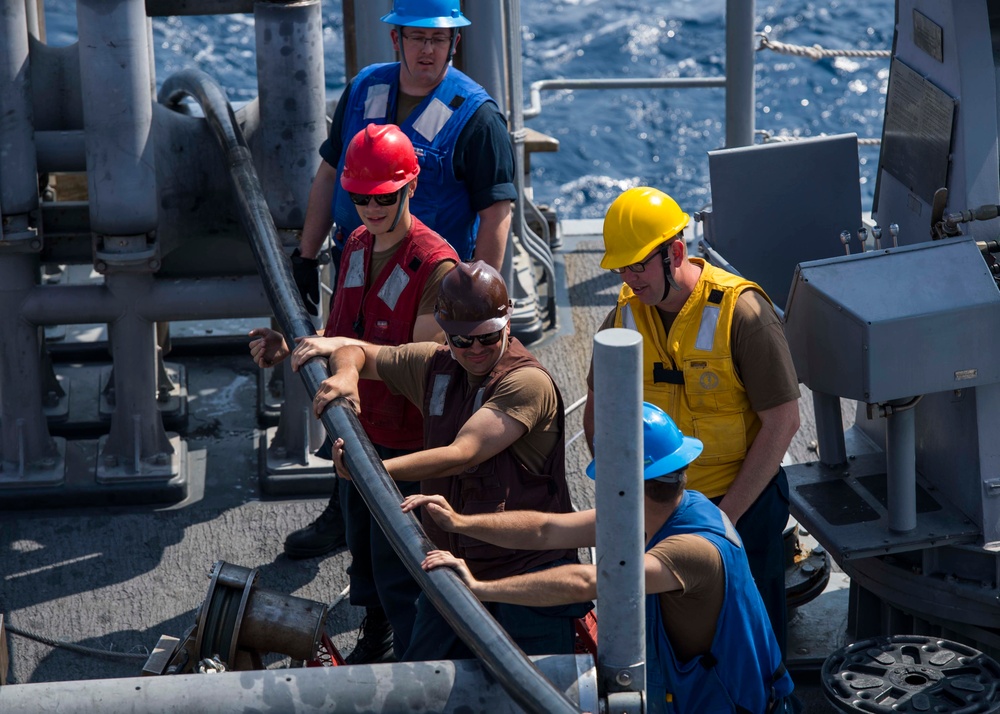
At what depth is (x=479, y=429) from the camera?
315cm

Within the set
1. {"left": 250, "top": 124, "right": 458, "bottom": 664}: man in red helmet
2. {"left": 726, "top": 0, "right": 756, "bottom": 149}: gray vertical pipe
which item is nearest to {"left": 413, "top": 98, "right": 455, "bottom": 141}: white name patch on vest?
{"left": 250, "top": 124, "right": 458, "bottom": 664}: man in red helmet

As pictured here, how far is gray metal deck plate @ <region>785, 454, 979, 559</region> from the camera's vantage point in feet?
12.8

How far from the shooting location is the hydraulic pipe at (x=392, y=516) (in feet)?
7.18

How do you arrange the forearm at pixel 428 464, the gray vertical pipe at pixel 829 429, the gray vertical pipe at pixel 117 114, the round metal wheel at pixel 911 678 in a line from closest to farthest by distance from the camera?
the forearm at pixel 428 464 < the round metal wheel at pixel 911 678 < the gray vertical pipe at pixel 829 429 < the gray vertical pipe at pixel 117 114

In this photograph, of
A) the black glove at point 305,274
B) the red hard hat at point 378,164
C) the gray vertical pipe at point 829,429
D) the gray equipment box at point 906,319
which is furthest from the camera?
the black glove at point 305,274

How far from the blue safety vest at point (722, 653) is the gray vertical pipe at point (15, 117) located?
3.16 meters

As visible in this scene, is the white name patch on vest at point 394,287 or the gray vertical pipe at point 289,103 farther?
the gray vertical pipe at point 289,103

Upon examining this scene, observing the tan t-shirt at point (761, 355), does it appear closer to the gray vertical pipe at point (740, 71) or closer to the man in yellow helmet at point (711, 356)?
the man in yellow helmet at point (711, 356)

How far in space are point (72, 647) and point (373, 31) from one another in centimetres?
272

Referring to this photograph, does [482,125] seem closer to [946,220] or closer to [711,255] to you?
[711,255]

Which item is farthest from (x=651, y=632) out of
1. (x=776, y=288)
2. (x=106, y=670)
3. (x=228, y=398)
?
(x=228, y=398)

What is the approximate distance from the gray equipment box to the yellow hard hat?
56 centimetres

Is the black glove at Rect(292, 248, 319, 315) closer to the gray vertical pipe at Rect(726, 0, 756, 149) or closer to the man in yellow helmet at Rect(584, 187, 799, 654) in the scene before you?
the man in yellow helmet at Rect(584, 187, 799, 654)

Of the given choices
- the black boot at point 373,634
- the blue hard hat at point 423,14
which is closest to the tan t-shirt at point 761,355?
the black boot at point 373,634
